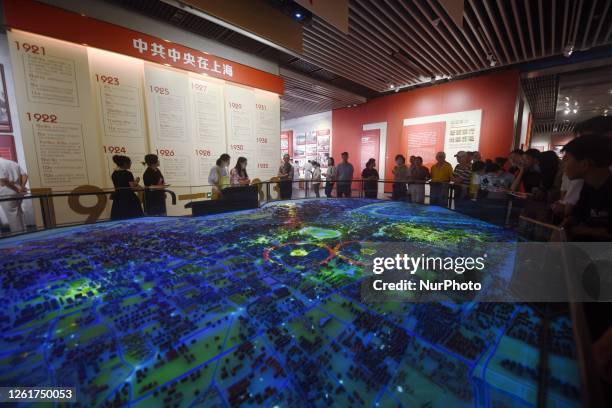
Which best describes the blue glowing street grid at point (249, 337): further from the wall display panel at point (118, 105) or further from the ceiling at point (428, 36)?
the ceiling at point (428, 36)

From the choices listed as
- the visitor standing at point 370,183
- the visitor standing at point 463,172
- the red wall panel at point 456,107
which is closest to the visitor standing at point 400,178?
the visitor standing at point 370,183

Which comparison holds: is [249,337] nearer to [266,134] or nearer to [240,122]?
[240,122]

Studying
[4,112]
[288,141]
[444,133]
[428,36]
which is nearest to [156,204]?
[4,112]

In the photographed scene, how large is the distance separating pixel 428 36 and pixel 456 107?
9.35 ft

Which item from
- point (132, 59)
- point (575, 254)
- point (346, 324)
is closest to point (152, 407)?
point (346, 324)

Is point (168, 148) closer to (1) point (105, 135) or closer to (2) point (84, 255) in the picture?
(1) point (105, 135)

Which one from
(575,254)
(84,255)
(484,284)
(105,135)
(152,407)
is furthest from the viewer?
(105,135)

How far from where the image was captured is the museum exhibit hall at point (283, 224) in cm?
90

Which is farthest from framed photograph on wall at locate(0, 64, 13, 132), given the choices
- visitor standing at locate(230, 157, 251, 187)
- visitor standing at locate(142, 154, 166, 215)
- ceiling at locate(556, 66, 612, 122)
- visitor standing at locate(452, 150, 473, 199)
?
ceiling at locate(556, 66, 612, 122)

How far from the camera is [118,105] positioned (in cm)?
421

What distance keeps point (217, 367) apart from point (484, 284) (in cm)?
151

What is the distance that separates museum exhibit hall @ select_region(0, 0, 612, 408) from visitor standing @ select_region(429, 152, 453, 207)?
46 millimetres

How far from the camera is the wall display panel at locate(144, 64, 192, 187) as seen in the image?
4.54 metres

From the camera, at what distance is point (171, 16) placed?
450cm
